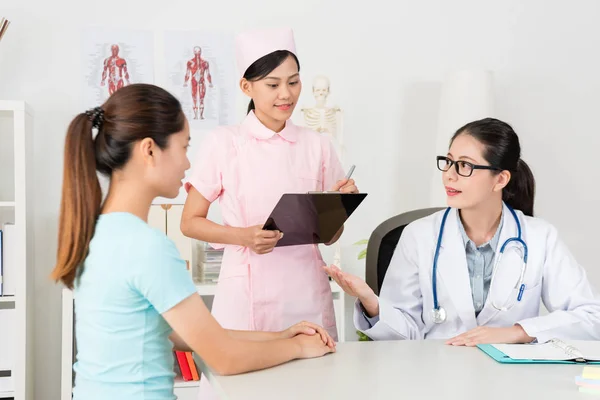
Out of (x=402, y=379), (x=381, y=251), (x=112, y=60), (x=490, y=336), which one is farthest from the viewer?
(x=112, y=60)

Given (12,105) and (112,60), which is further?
(112,60)

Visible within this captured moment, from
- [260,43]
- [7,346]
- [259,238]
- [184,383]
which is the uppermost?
[260,43]

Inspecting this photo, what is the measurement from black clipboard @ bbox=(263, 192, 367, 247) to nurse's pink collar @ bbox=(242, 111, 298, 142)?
0.91 ft

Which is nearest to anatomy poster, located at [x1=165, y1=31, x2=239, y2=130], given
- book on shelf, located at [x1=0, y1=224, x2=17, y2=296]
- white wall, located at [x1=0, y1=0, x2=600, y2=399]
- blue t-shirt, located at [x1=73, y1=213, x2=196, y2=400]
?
white wall, located at [x1=0, y1=0, x2=600, y2=399]

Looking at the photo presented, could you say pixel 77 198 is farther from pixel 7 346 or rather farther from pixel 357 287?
pixel 7 346

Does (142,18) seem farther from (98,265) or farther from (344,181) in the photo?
(98,265)

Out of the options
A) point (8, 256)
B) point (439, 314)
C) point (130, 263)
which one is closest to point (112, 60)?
point (8, 256)

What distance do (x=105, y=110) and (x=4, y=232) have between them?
1.74 metres

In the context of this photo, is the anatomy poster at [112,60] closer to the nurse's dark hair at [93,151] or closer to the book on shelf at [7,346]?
the book on shelf at [7,346]

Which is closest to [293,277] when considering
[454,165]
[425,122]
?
[454,165]

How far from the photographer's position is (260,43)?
2.02 metres

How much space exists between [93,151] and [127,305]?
11.6 inches

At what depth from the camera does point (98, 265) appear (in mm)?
1331

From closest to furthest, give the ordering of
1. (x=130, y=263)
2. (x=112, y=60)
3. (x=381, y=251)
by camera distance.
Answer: (x=130, y=263) < (x=381, y=251) < (x=112, y=60)
